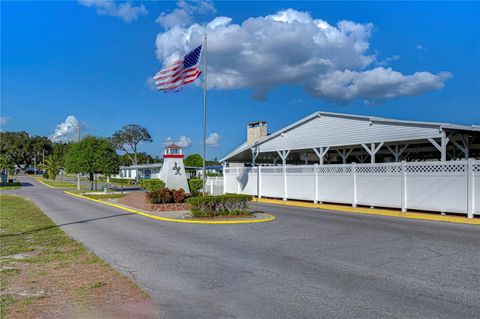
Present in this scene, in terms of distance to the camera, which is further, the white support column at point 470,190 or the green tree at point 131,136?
the green tree at point 131,136

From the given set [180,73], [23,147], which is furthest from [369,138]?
[23,147]

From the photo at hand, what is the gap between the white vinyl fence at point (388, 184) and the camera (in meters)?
13.9

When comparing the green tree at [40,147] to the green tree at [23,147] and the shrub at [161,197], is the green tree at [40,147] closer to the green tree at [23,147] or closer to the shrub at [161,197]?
the green tree at [23,147]

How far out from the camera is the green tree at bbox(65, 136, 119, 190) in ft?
115

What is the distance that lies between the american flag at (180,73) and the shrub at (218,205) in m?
5.71

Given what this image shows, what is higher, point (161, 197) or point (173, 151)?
point (173, 151)

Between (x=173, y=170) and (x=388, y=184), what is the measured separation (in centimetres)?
1057

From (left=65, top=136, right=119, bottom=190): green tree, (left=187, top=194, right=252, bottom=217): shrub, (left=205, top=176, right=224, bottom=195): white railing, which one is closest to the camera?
(left=187, top=194, right=252, bottom=217): shrub

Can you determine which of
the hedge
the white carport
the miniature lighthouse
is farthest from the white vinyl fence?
the hedge

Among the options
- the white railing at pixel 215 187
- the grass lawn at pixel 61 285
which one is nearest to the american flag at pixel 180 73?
the grass lawn at pixel 61 285

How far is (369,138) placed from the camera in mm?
23000

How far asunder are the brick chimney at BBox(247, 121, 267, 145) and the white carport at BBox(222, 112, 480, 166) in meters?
7.84

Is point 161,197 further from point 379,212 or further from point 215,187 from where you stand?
→ point 215,187

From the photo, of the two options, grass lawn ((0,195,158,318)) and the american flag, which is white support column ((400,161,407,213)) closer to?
the american flag
